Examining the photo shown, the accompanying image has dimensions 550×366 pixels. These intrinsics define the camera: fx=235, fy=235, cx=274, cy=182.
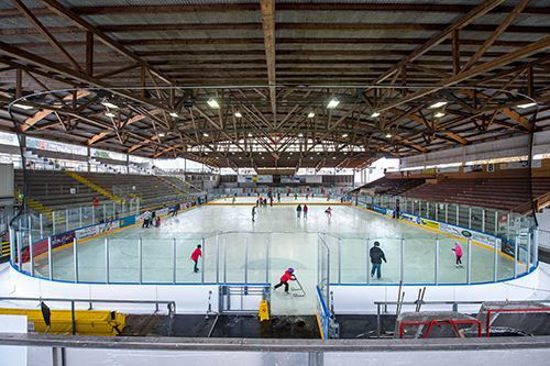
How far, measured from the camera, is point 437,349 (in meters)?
1.38

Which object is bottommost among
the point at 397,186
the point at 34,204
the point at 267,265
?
the point at 267,265

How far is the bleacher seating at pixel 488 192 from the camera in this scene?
15319 mm

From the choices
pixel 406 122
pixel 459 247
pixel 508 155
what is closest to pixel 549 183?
pixel 508 155

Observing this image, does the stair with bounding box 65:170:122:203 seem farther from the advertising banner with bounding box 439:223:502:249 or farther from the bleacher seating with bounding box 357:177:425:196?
the bleacher seating with bounding box 357:177:425:196

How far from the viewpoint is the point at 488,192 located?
18422 millimetres

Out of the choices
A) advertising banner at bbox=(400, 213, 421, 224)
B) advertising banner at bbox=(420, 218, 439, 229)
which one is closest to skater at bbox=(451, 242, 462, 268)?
advertising banner at bbox=(420, 218, 439, 229)

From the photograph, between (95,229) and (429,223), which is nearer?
(95,229)

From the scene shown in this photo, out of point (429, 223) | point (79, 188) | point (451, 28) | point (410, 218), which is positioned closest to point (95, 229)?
point (79, 188)

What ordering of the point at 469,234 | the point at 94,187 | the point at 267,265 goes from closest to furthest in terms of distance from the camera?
the point at 267,265, the point at 469,234, the point at 94,187

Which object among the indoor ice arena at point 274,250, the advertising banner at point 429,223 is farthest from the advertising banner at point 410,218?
the indoor ice arena at point 274,250

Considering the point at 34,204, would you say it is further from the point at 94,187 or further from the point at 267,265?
the point at 267,265

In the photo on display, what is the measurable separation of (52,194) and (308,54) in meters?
19.9

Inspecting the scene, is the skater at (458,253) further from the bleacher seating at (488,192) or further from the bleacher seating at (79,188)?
the bleacher seating at (79,188)

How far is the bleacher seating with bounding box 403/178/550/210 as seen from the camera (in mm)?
15319
